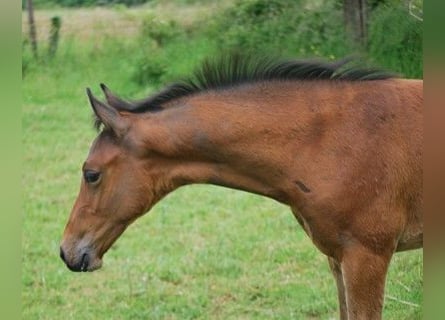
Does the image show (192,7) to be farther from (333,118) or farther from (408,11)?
(333,118)

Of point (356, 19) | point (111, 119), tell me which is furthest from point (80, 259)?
point (356, 19)

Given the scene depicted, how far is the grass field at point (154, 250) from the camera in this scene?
3477mm

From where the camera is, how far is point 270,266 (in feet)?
12.3

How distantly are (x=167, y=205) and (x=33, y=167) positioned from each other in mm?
749

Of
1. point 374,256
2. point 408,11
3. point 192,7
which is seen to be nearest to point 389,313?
point 374,256

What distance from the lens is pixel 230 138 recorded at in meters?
2.31

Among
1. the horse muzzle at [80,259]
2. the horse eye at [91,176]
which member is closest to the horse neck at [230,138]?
the horse eye at [91,176]

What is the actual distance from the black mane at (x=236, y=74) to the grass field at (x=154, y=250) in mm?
1134

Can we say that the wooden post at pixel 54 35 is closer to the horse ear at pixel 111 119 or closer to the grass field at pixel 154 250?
the grass field at pixel 154 250

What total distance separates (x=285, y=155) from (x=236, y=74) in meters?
0.28

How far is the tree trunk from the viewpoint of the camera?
3.39 meters

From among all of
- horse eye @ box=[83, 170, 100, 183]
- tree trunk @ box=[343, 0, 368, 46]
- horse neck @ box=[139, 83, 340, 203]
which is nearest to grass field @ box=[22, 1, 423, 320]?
tree trunk @ box=[343, 0, 368, 46]

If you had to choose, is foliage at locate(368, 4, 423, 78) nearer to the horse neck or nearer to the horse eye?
the horse neck

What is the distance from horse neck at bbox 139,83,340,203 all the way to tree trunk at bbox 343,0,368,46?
117 cm
